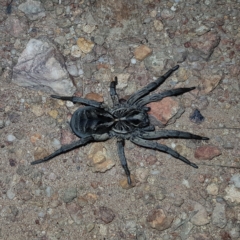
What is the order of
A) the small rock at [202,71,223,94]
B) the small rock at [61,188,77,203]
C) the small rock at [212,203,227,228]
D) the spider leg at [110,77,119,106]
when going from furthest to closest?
1. the small rock at [202,71,223,94]
2. the spider leg at [110,77,119,106]
3. the small rock at [61,188,77,203]
4. the small rock at [212,203,227,228]

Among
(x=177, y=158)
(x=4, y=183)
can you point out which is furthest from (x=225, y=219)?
(x=4, y=183)

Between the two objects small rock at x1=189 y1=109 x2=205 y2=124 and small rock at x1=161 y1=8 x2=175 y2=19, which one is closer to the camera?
small rock at x1=189 y1=109 x2=205 y2=124

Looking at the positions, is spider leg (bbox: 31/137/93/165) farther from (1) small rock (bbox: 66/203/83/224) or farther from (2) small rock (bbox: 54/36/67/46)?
(2) small rock (bbox: 54/36/67/46)

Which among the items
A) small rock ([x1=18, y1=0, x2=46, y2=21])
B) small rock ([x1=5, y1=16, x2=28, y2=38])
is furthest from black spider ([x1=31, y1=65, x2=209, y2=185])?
small rock ([x1=18, y1=0, x2=46, y2=21])

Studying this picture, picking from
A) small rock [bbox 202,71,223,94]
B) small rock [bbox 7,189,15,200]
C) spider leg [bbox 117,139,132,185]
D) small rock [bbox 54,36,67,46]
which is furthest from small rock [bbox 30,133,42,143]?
small rock [bbox 202,71,223,94]

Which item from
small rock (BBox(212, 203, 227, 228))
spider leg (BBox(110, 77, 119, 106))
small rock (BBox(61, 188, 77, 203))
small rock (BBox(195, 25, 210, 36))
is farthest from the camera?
small rock (BBox(195, 25, 210, 36))

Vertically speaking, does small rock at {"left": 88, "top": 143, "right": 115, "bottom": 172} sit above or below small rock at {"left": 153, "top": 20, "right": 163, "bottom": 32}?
below

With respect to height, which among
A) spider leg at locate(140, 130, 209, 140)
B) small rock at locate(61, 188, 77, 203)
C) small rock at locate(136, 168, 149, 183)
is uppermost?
spider leg at locate(140, 130, 209, 140)

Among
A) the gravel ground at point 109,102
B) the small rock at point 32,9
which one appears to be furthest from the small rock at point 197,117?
the small rock at point 32,9
